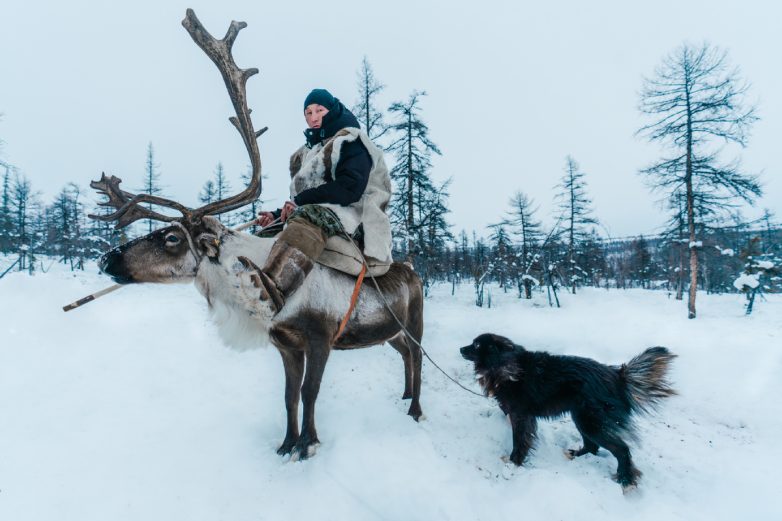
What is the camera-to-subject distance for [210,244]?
250 cm

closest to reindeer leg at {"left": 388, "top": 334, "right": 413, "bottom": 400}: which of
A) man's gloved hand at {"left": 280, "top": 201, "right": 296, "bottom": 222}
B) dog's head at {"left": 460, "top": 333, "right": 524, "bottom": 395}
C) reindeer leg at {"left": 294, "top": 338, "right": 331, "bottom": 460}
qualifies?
dog's head at {"left": 460, "top": 333, "right": 524, "bottom": 395}

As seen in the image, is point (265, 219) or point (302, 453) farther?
point (265, 219)

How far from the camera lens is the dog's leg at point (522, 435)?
307cm

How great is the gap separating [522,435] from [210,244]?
3282 millimetres

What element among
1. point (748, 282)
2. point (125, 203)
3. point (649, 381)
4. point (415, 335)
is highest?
point (125, 203)

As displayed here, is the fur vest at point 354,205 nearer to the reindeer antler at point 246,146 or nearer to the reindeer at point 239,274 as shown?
the reindeer at point 239,274

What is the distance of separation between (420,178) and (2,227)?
142 feet

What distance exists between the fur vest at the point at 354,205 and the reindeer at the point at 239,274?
0.22 meters

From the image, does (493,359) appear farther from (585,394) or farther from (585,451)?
(585,451)

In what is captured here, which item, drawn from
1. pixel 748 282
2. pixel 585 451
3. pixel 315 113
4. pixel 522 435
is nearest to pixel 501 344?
pixel 522 435

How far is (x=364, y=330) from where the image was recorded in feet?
10.5

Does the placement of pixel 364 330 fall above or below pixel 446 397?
above

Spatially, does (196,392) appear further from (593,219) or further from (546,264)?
(593,219)

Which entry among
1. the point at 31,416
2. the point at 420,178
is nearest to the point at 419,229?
the point at 420,178
